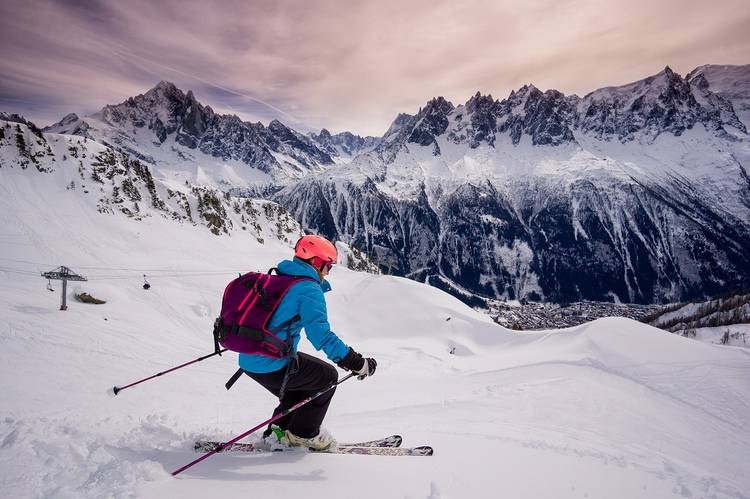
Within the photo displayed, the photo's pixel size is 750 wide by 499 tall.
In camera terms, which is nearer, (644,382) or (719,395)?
(719,395)

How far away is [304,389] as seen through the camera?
5090 millimetres

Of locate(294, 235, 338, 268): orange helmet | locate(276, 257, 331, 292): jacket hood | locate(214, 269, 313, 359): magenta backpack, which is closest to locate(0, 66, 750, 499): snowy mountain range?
locate(214, 269, 313, 359): magenta backpack

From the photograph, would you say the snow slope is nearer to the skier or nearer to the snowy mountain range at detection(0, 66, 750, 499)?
the snowy mountain range at detection(0, 66, 750, 499)

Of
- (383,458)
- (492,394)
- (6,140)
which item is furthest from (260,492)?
(6,140)

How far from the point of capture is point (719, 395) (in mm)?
11141

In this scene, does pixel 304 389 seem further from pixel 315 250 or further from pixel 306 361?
pixel 315 250

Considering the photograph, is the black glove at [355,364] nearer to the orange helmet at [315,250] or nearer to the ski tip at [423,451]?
the orange helmet at [315,250]

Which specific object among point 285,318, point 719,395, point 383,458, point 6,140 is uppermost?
point 6,140

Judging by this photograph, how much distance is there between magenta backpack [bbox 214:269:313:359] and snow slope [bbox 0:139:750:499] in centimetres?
144

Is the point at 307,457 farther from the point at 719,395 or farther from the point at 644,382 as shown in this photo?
the point at 719,395

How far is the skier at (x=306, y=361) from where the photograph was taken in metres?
4.69

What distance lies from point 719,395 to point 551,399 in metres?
6.17

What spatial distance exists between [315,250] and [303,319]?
Answer: 0.98 metres

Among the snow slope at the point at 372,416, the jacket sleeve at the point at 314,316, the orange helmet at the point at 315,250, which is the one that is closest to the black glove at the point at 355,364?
the jacket sleeve at the point at 314,316
